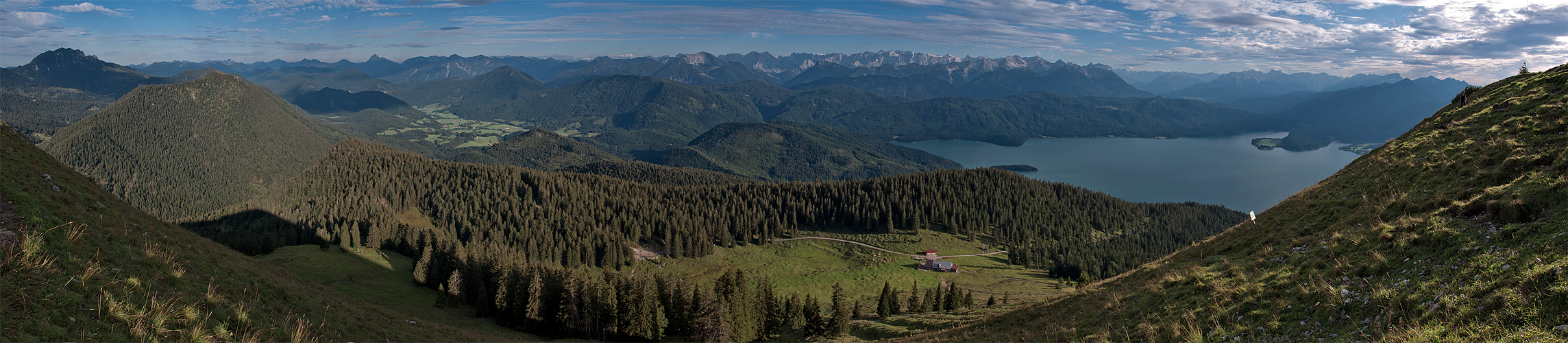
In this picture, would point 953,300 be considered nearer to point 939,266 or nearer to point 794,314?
point 794,314

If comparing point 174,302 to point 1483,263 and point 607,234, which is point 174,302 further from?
point 607,234

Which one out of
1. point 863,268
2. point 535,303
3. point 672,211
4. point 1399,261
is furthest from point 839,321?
point 672,211

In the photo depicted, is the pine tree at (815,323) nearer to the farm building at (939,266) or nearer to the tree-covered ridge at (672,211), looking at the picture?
the farm building at (939,266)

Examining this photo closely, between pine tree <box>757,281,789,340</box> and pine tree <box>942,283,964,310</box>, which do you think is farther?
pine tree <box>942,283,964,310</box>

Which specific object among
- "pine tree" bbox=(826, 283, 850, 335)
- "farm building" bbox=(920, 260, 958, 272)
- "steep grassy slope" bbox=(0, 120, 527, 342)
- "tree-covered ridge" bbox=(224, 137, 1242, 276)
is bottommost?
"farm building" bbox=(920, 260, 958, 272)

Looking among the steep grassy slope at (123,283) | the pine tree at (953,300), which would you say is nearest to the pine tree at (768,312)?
the pine tree at (953,300)

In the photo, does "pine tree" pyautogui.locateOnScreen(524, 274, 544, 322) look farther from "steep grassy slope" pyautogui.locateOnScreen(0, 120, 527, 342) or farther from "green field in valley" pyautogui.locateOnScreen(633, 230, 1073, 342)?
"green field in valley" pyautogui.locateOnScreen(633, 230, 1073, 342)

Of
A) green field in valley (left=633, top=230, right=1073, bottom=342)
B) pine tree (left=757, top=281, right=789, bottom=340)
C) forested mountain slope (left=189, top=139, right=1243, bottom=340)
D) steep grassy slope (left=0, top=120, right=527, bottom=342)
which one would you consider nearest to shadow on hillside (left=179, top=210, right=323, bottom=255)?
forested mountain slope (left=189, top=139, right=1243, bottom=340)
